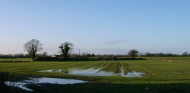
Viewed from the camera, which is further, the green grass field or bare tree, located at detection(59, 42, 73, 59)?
bare tree, located at detection(59, 42, 73, 59)

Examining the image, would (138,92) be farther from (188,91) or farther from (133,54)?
(133,54)

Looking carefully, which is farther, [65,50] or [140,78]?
[65,50]

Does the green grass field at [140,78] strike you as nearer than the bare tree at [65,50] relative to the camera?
Yes

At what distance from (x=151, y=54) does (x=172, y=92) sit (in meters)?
193

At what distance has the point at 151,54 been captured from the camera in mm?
199375

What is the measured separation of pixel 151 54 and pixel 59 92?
195258 mm

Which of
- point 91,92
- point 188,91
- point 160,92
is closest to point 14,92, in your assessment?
point 91,92

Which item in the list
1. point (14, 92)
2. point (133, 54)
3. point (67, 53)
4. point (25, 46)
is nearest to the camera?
point (14, 92)

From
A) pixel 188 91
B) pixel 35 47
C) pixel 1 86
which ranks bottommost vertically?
pixel 188 91

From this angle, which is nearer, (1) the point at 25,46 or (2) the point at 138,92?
(2) the point at 138,92

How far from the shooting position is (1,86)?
10.4m

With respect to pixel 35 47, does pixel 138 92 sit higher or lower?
lower

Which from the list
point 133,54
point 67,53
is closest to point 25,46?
point 67,53

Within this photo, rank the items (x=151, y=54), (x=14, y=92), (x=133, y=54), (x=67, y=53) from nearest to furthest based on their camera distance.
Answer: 1. (x=14, y=92)
2. (x=67, y=53)
3. (x=133, y=54)
4. (x=151, y=54)
